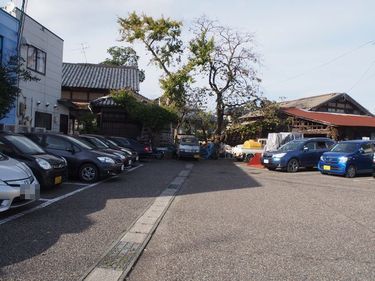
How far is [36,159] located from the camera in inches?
383

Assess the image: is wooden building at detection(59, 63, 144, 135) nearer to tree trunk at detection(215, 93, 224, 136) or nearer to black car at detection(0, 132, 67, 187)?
tree trunk at detection(215, 93, 224, 136)

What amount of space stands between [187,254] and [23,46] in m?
17.9

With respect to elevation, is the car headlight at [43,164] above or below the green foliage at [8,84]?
below

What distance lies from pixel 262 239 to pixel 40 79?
59.1ft

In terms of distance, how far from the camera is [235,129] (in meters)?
35.2

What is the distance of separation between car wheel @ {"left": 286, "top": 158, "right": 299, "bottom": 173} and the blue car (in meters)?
1.63

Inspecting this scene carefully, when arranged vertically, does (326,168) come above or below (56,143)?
below

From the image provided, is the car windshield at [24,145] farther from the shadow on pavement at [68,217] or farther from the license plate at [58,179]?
the shadow on pavement at [68,217]

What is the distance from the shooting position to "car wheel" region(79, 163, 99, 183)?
502 inches

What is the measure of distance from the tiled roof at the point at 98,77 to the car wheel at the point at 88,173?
68.4 ft

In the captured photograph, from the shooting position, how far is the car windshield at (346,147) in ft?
59.8

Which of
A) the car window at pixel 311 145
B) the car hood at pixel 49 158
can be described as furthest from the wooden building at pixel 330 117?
→ the car hood at pixel 49 158

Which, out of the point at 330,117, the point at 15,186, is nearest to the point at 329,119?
the point at 330,117

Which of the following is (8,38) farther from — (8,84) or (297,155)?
(297,155)
